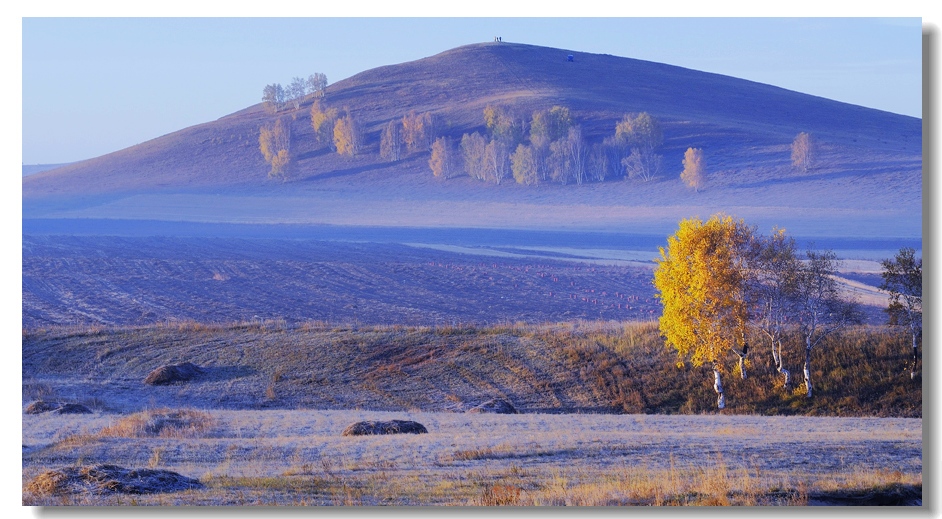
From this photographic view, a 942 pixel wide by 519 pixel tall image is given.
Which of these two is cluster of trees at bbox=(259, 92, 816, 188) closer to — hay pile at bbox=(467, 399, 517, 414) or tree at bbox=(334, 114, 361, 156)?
tree at bbox=(334, 114, 361, 156)

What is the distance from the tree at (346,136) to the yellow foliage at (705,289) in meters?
77.6

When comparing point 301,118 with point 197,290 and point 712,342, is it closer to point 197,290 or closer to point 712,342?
point 197,290

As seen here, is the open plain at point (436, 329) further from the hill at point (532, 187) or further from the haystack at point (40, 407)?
the hill at point (532, 187)

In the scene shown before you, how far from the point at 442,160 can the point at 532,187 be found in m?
9.10

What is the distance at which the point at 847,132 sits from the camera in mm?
96562

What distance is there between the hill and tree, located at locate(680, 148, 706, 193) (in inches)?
46.8

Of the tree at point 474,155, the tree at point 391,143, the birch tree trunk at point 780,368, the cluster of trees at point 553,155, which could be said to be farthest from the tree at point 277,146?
the birch tree trunk at point 780,368

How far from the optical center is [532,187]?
305 feet

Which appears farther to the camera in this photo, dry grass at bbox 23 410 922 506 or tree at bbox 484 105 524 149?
tree at bbox 484 105 524 149

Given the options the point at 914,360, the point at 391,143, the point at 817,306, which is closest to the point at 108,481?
the point at 817,306

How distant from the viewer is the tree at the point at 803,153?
282ft

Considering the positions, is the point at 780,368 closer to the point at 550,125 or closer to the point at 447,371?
the point at 447,371

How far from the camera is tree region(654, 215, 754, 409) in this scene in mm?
23922

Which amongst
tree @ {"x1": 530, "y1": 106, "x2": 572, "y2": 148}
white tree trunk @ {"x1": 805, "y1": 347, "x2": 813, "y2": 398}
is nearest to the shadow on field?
white tree trunk @ {"x1": 805, "y1": 347, "x2": 813, "y2": 398}
